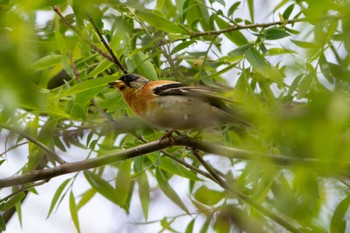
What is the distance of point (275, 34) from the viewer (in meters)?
2.60

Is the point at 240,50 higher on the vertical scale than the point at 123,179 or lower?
higher

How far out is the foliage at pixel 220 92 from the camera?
29.0 inches

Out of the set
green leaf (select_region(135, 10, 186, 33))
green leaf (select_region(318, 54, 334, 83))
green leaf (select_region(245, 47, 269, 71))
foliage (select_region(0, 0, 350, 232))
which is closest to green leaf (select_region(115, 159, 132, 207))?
foliage (select_region(0, 0, 350, 232))

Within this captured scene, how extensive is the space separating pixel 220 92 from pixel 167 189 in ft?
1.74

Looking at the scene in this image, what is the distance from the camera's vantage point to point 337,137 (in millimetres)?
749

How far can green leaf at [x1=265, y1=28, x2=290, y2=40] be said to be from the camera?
2555 mm

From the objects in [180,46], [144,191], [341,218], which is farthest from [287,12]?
[341,218]

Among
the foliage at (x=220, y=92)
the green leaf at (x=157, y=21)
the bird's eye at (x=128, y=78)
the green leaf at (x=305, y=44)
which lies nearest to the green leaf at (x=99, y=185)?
the foliage at (x=220, y=92)

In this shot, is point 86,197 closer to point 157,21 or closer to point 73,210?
point 73,210

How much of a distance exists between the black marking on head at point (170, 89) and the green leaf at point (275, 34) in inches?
18.3

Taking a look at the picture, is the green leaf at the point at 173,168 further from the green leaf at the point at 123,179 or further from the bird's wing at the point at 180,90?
the bird's wing at the point at 180,90

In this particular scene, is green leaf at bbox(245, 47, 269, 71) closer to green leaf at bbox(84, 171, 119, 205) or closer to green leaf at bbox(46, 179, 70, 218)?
green leaf at bbox(84, 171, 119, 205)

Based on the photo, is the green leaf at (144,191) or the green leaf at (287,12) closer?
the green leaf at (287,12)

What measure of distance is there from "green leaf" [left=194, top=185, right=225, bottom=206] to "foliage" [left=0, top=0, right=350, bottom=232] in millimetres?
11
